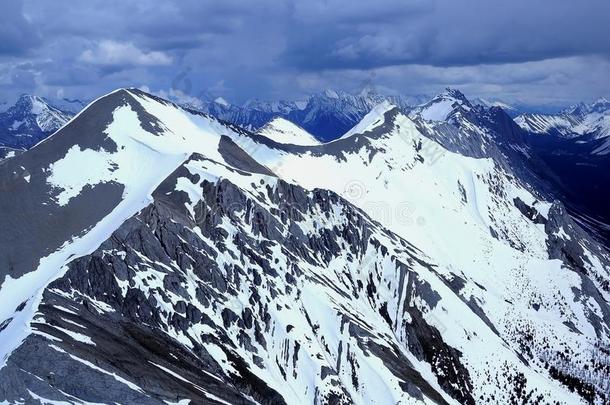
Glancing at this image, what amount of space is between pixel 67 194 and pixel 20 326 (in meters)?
82.5

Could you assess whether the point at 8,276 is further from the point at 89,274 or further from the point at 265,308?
the point at 265,308

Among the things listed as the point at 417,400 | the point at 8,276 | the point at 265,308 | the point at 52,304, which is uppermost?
the point at 52,304

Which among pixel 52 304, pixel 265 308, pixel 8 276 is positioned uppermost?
pixel 52 304

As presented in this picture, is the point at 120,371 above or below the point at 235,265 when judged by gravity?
above

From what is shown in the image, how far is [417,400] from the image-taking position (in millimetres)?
178125

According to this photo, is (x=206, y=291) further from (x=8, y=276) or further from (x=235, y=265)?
(x=8, y=276)

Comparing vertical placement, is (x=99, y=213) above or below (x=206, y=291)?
above

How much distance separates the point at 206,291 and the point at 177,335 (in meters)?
18.8

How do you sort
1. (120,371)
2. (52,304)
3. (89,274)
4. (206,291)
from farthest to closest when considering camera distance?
(206,291), (89,274), (52,304), (120,371)

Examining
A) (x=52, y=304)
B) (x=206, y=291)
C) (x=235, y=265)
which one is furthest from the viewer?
(x=235, y=265)

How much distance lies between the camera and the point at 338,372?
184 metres

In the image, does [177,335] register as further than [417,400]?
No

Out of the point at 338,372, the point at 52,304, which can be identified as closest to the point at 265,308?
the point at 338,372

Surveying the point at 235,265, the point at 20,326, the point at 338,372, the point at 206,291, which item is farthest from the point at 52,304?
the point at 338,372
